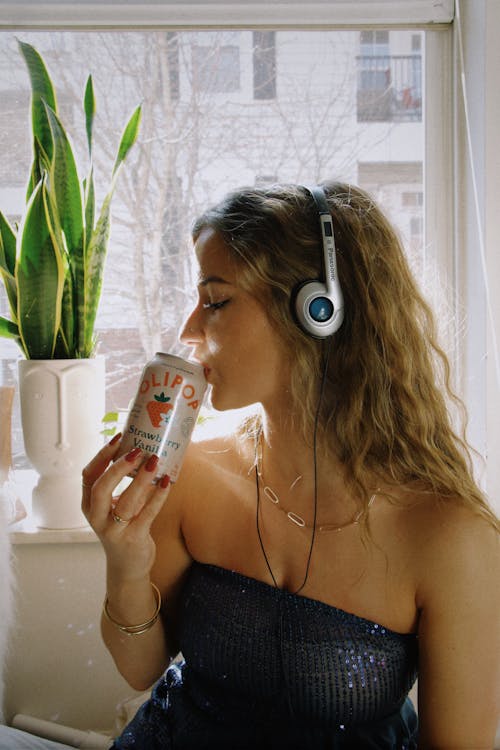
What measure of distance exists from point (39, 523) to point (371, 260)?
0.97 m

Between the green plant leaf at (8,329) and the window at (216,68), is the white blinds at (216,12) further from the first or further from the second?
the green plant leaf at (8,329)

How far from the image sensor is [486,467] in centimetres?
151

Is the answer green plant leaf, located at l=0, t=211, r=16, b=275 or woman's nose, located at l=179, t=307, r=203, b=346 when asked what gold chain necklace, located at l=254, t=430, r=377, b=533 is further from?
green plant leaf, located at l=0, t=211, r=16, b=275

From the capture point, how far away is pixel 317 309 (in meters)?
0.92

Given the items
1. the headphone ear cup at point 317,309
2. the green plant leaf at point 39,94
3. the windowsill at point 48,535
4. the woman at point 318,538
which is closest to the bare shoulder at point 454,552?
the woman at point 318,538

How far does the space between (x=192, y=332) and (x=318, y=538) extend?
322 mm

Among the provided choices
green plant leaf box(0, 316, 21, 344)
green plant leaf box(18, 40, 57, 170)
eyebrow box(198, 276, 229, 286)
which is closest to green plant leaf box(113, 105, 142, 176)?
green plant leaf box(18, 40, 57, 170)

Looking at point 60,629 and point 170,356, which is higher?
point 170,356

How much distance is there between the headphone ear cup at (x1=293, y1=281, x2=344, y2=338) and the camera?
92 centimetres

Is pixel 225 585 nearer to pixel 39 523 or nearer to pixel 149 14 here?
pixel 39 523

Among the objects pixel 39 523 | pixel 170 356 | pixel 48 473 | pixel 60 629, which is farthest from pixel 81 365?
pixel 170 356

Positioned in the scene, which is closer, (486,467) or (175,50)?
(486,467)

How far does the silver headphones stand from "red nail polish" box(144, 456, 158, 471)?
0.80 feet

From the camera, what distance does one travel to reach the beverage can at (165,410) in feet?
2.72
